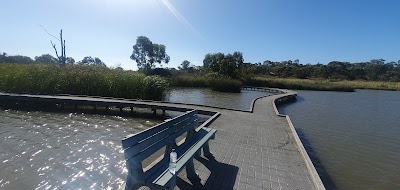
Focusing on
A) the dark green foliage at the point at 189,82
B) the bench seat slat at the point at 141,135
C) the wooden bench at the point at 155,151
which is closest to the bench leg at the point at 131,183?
the wooden bench at the point at 155,151

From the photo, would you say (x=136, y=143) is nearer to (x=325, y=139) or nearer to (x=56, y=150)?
(x=56, y=150)

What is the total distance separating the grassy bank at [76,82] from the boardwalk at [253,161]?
7733 mm

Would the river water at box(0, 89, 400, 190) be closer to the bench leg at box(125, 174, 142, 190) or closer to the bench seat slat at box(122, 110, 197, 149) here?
the bench seat slat at box(122, 110, 197, 149)

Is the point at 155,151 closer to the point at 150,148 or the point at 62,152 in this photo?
the point at 150,148

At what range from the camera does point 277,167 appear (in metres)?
5.86

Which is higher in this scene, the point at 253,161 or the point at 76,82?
the point at 76,82

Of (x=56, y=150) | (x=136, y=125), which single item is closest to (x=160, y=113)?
(x=136, y=125)

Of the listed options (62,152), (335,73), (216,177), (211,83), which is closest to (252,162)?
(216,177)

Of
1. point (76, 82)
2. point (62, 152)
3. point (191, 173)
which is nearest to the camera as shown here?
point (191, 173)

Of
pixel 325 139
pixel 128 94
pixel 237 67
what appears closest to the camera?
pixel 325 139

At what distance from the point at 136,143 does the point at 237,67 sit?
50.3m

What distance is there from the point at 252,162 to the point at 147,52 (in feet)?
211

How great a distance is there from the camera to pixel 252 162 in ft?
19.9

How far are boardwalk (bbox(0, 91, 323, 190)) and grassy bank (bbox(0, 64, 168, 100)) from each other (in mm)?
7733
